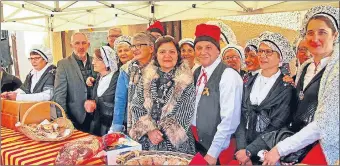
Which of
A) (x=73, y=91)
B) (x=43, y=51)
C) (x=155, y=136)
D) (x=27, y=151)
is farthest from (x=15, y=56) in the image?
(x=155, y=136)

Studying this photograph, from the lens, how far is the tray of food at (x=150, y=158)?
99 centimetres

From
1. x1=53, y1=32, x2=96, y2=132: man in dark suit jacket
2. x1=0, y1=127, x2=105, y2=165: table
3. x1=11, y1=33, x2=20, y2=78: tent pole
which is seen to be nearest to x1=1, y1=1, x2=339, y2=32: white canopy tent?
x1=11, y1=33, x2=20, y2=78: tent pole

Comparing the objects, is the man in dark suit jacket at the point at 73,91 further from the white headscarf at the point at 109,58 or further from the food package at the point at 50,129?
the food package at the point at 50,129

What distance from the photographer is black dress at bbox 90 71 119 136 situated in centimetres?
169

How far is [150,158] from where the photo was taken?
1015mm

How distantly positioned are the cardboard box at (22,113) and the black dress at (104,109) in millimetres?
301

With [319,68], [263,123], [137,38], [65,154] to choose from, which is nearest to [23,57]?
[137,38]

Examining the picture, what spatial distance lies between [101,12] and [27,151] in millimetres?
1998

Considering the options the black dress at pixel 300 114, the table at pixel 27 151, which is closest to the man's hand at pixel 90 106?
the table at pixel 27 151

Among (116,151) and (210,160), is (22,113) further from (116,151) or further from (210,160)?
(210,160)

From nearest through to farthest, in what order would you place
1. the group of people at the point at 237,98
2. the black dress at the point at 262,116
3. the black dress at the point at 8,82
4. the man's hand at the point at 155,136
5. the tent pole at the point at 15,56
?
1. the group of people at the point at 237,98
2. the black dress at the point at 262,116
3. the man's hand at the point at 155,136
4. the black dress at the point at 8,82
5. the tent pole at the point at 15,56

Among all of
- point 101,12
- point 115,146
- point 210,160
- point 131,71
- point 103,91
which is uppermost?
point 101,12

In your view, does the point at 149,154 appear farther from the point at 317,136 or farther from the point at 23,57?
the point at 23,57

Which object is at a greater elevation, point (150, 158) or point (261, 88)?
point (261, 88)
